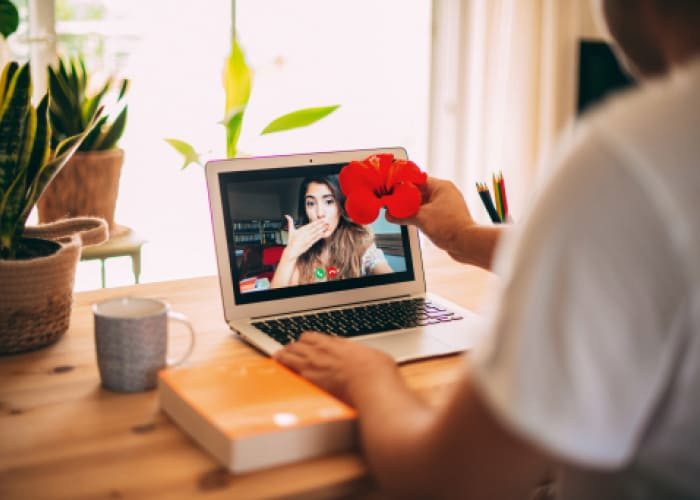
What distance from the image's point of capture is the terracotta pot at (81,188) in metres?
2.02

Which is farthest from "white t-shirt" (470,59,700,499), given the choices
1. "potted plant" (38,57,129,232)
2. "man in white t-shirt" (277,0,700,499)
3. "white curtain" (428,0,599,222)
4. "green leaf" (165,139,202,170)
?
"white curtain" (428,0,599,222)

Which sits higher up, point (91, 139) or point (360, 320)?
point (91, 139)

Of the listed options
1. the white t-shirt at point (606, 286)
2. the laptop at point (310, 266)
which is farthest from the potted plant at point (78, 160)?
the white t-shirt at point (606, 286)

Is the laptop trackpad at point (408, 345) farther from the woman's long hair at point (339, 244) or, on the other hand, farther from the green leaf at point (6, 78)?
the green leaf at point (6, 78)

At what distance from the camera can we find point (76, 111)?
2.05 metres

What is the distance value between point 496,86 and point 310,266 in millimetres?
2149

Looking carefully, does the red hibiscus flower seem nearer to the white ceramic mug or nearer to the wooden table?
the wooden table

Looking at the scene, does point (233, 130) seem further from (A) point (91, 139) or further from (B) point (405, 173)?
(B) point (405, 173)

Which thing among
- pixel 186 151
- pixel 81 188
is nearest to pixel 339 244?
pixel 81 188

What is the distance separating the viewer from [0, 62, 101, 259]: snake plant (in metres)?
1.08

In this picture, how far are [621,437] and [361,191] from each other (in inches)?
28.6

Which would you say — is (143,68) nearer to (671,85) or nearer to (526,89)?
(526,89)

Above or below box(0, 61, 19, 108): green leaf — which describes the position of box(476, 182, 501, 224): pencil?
below

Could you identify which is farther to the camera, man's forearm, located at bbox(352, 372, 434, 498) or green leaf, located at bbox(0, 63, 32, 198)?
green leaf, located at bbox(0, 63, 32, 198)
